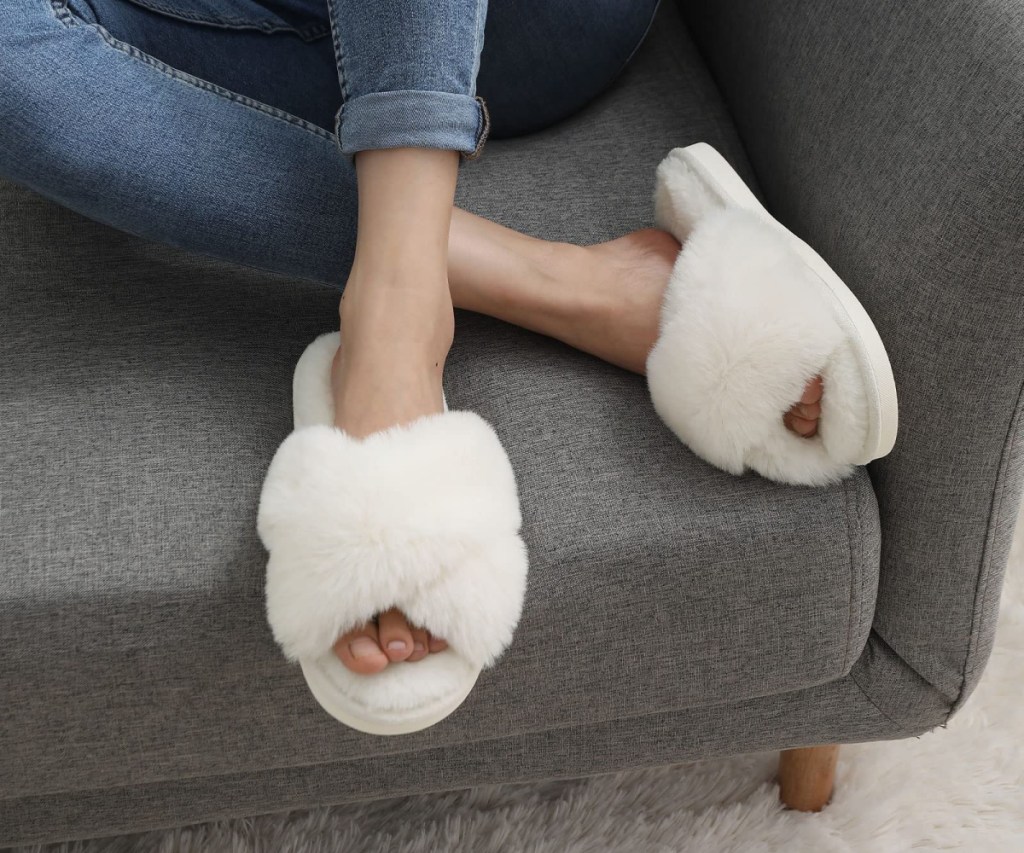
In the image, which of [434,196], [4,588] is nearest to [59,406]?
[4,588]

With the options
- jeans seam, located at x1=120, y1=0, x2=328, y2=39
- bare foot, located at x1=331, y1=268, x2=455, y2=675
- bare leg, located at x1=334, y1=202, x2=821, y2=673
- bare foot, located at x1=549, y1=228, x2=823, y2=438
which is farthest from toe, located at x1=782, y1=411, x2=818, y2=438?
jeans seam, located at x1=120, y1=0, x2=328, y2=39

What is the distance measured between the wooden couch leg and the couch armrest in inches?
7.0

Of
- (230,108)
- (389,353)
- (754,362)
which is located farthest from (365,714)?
(230,108)

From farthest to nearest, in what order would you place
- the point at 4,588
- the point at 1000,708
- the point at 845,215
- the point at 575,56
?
the point at 1000,708
the point at 575,56
the point at 845,215
the point at 4,588

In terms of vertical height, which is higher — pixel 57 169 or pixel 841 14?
pixel 841 14

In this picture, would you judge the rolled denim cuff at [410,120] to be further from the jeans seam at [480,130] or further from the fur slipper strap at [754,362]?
the fur slipper strap at [754,362]

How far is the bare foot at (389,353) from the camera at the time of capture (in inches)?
27.9

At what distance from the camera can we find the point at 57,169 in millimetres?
747

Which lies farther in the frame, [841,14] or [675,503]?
[841,14]

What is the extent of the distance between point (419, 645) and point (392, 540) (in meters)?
0.08

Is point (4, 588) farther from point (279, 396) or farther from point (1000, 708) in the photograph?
point (1000, 708)

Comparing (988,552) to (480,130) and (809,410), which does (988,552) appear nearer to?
(809,410)

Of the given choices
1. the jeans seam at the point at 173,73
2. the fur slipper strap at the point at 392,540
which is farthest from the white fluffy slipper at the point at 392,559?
the jeans seam at the point at 173,73

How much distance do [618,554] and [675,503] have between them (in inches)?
2.3
